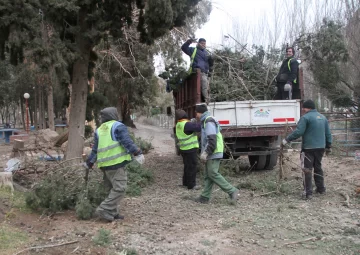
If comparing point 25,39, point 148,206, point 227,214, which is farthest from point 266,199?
point 25,39

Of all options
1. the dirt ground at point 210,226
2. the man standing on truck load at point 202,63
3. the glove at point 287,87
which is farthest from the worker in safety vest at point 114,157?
the glove at point 287,87

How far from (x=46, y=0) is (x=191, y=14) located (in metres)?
3.13

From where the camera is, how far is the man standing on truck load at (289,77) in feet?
28.4

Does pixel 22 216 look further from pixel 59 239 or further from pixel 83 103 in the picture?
pixel 83 103

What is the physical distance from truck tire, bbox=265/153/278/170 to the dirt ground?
2.06m

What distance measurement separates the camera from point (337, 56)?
12.4m

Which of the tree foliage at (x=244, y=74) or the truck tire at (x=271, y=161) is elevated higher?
the tree foliage at (x=244, y=74)

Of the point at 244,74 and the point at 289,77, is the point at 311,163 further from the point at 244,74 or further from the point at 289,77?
the point at 244,74

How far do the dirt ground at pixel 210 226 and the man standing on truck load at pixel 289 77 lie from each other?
2.39m

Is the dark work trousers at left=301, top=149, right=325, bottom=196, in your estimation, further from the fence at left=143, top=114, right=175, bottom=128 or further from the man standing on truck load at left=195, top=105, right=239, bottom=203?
the fence at left=143, top=114, right=175, bottom=128

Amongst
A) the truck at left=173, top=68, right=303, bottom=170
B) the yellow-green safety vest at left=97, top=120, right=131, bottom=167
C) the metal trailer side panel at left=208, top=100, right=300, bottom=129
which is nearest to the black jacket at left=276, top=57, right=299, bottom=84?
the truck at left=173, top=68, right=303, bottom=170

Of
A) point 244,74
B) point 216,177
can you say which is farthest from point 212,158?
point 244,74

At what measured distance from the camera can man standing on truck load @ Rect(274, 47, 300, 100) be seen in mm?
8664

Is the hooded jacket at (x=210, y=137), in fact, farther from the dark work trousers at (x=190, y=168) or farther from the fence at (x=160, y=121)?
the fence at (x=160, y=121)
